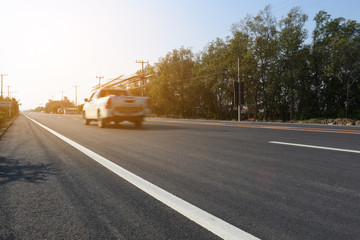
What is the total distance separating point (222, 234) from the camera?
1.85 meters

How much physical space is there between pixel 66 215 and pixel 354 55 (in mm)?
37016

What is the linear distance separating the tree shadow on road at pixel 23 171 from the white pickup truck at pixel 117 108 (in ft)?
24.2

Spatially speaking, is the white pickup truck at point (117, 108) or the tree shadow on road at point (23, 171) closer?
the tree shadow on road at point (23, 171)

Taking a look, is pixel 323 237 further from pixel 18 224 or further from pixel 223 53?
pixel 223 53

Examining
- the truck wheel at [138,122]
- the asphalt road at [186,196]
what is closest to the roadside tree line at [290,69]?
the truck wheel at [138,122]

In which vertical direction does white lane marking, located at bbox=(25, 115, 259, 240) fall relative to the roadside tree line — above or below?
below

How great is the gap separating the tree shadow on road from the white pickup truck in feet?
24.2

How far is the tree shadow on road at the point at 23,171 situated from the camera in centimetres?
357

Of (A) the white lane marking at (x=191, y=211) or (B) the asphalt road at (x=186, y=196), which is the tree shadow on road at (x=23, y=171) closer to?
(B) the asphalt road at (x=186, y=196)

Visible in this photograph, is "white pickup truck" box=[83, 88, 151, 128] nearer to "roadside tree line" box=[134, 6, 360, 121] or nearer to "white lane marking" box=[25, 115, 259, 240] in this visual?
"white lane marking" box=[25, 115, 259, 240]

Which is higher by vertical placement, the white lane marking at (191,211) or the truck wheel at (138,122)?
the truck wheel at (138,122)

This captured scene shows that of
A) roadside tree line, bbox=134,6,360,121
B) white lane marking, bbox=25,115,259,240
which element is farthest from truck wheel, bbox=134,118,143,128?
roadside tree line, bbox=134,6,360,121

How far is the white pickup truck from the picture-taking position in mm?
12109

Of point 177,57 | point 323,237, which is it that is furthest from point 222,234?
point 177,57
